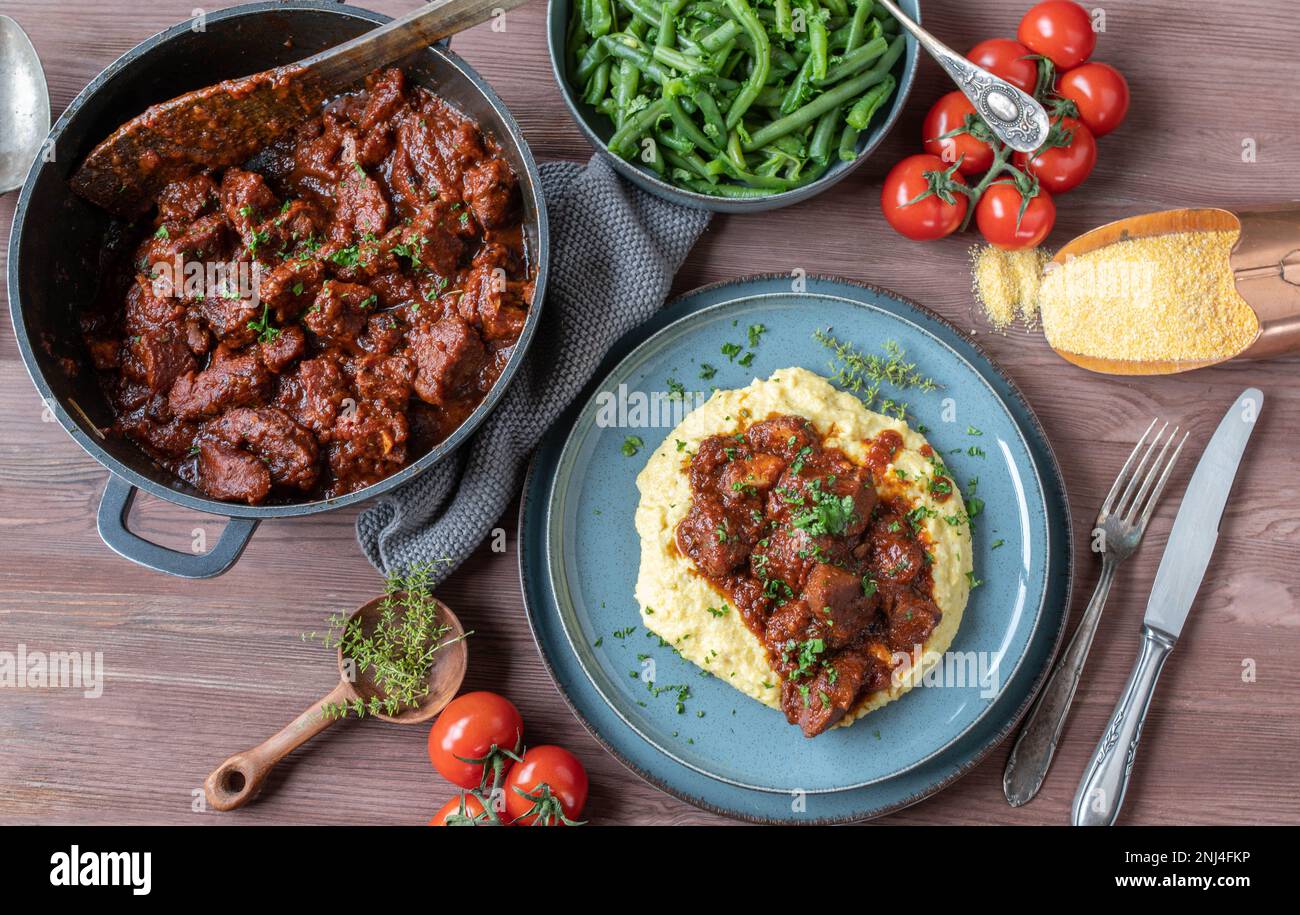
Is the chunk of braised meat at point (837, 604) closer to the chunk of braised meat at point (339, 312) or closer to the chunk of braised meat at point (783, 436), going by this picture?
the chunk of braised meat at point (783, 436)

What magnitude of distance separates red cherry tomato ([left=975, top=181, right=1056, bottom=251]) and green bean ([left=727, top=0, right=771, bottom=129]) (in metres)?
1.17

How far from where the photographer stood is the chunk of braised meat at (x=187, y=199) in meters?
3.86

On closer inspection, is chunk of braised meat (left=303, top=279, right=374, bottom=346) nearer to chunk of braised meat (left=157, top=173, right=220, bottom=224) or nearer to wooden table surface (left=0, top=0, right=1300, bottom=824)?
chunk of braised meat (left=157, top=173, right=220, bottom=224)

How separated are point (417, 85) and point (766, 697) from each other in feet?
9.96

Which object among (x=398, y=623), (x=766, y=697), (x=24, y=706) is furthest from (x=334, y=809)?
(x=766, y=697)

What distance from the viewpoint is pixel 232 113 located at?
3.79m

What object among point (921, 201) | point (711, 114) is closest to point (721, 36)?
point (711, 114)

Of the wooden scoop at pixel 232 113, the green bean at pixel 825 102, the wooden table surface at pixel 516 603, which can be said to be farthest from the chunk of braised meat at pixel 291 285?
the green bean at pixel 825 102

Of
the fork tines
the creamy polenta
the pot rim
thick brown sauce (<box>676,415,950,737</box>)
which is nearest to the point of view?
the pot rim

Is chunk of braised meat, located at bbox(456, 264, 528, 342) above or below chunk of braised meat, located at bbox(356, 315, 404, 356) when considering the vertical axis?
above

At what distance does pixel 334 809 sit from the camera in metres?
4.32

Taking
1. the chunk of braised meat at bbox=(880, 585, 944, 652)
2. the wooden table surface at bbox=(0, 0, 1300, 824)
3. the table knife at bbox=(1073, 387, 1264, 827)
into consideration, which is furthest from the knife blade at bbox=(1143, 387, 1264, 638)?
the chunk of braised meat at bbox=(880, 585, 944, 652)

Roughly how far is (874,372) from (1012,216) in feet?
3.06

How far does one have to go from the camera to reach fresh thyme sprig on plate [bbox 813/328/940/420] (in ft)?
14.0
